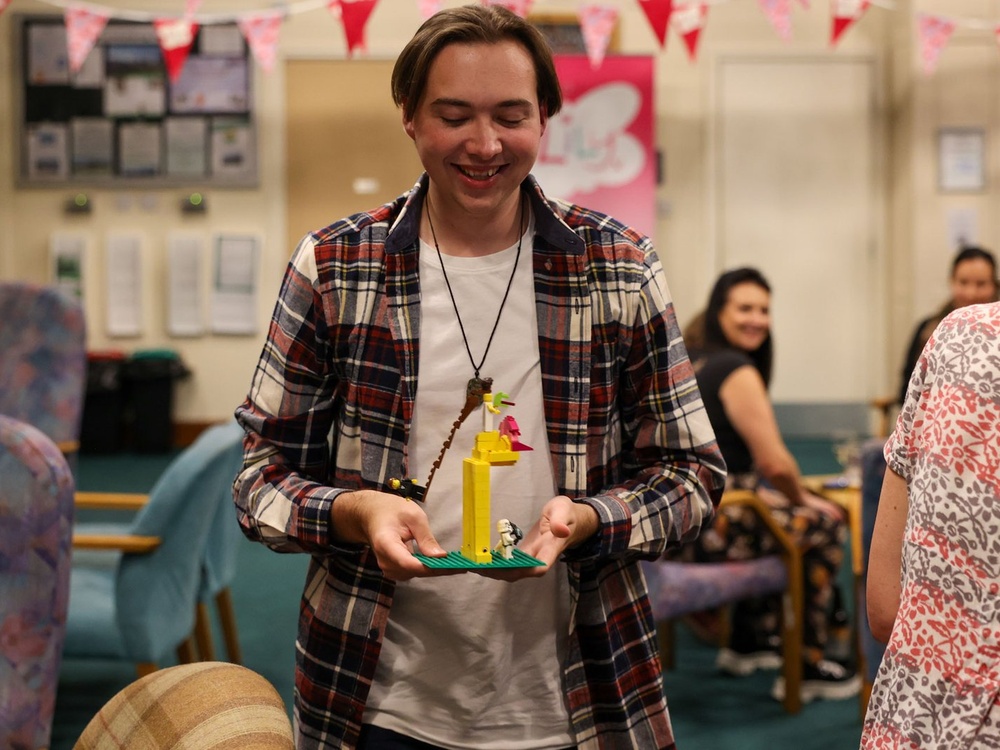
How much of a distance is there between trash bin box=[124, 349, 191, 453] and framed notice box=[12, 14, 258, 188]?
3.86 ft

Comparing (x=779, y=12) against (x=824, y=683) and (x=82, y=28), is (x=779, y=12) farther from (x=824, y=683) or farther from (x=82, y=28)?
(x=824, y=683)

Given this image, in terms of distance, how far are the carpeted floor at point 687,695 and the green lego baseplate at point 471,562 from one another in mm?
2196

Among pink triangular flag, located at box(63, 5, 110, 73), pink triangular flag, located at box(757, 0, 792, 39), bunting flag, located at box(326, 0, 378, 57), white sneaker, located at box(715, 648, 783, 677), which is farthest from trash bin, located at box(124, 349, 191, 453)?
white sneaker, located at box(715, 648, 783, 677)

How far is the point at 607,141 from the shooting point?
7660 mm

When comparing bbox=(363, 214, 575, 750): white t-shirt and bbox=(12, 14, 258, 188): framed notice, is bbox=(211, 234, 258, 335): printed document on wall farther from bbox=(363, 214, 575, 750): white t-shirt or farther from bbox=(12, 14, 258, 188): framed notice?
bbox=(363, 214, 575, 750): white t-shirt

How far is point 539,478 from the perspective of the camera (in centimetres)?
134

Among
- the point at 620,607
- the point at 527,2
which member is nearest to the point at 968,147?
the point at 527,2

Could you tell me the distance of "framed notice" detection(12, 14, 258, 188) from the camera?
7.72 m

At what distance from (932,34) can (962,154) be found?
2.73 ft

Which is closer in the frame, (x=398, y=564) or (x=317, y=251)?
(x=398, y=564)

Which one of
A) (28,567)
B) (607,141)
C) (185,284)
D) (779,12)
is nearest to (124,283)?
(185,284)

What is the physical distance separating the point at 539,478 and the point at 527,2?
474 cm

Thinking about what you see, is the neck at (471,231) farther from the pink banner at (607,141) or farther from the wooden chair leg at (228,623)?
the pink banner at (607,141)

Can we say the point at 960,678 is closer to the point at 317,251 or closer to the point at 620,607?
the point at 620,607
